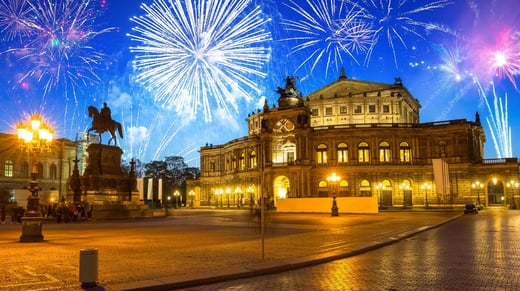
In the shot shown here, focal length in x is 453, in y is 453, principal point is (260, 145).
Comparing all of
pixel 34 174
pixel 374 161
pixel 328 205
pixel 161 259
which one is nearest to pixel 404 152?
pixel 374 161

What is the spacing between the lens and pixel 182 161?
378 ft

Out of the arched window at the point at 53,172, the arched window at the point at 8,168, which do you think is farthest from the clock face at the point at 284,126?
the arched window at the point at 8,168

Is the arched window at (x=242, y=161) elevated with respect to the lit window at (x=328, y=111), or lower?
lower

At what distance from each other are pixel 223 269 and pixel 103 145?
2899cm

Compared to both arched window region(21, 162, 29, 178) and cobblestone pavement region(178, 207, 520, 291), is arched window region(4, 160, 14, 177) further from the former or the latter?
cobblestone pavement region(178, 207, 520, 291)

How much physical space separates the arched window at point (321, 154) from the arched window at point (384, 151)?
8.67 m

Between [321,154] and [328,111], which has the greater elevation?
[328,111]

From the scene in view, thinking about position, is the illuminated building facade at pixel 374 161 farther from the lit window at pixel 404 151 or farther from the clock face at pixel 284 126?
the lit window at pixel 404 151

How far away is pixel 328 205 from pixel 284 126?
28.7m

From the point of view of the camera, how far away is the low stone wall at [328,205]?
45750 mm

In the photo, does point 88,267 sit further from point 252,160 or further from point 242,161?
point 242,161

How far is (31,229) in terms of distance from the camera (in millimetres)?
17953

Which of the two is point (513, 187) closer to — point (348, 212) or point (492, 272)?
point (348, 212)

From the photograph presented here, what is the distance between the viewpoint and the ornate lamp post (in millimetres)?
17938
